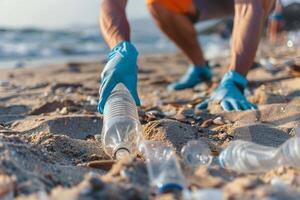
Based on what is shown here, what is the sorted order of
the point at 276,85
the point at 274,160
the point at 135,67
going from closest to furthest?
the point at 274,160 < the point at 135,67 < the point at 276,85

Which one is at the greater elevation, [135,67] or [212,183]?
[135,67]

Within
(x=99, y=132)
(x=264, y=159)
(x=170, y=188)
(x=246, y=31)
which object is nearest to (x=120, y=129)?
(x=99, y=132)

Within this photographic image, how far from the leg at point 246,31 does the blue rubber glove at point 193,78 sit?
60.1 inches

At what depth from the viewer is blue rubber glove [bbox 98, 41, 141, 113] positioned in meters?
2.45

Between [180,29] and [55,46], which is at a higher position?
[180,29]

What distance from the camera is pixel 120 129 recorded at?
215cm

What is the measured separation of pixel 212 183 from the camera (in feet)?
4.74

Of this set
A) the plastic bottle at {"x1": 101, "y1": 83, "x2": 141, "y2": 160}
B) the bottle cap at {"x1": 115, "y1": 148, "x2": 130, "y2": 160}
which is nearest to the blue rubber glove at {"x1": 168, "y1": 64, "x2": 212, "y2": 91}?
the plastic bottle at {"x1": 101, "y1": 83, "x2": 141, "y2": 160}

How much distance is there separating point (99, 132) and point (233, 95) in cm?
81

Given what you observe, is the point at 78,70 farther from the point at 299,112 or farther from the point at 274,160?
the point at 274,160

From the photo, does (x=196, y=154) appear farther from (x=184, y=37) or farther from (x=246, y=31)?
(x=184, y=37)

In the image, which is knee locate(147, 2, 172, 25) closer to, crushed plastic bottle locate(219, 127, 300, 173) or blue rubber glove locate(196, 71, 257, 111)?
blue rubber glove locate(196, 71, 257, 111)

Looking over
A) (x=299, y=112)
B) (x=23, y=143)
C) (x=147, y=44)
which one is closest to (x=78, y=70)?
(x=299, y=112)

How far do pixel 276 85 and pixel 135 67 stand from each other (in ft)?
6.82
